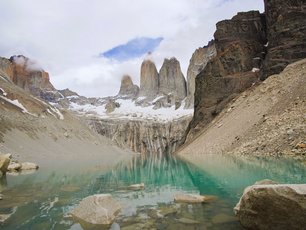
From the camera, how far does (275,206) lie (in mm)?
8906

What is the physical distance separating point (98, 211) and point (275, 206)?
19.8ft

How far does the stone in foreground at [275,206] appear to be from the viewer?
27.8 feet

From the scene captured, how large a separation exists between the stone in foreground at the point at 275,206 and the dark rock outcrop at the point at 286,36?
62.0 metres

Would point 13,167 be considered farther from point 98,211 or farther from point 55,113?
point 55,113

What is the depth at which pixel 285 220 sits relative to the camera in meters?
8.84

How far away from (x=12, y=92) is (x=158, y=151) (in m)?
88.9

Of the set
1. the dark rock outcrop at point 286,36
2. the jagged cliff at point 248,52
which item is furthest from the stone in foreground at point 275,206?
the jagged cliff at point 248,52

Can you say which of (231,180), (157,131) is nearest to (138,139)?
(157,131)

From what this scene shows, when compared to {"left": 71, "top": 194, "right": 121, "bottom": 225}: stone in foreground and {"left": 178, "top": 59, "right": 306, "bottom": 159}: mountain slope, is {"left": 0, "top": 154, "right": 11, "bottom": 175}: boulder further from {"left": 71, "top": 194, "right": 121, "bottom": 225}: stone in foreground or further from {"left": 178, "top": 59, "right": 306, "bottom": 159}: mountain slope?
{"left": 178, "top": 59, "right": 306, "bottom": 159}: mountain slope

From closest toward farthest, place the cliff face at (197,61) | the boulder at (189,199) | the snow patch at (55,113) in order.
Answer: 1. the boulder at (189,199)
2. the snow patch at (55,113)
3. the cliff face at (197,61)

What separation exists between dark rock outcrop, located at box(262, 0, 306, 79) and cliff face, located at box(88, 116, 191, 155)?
94521 mm

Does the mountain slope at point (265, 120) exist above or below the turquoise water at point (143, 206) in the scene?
above

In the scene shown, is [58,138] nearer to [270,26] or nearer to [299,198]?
[270,26]

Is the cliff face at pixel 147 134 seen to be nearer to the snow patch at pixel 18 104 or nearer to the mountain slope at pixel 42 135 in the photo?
the mountain slope at pixel 42 135
